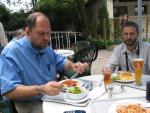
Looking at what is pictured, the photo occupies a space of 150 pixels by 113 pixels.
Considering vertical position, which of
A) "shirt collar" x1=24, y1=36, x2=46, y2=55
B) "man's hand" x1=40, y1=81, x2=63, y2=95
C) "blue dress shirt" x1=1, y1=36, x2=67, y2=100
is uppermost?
"shirt collar" x1=24, y1=36, x2=46, y2=55

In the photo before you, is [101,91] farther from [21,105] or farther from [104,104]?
[21,105]

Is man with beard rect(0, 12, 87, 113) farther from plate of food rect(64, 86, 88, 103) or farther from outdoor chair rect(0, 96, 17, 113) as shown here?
plate of food rect(64, 86, 88, 103)

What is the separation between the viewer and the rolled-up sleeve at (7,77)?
2.44 meters

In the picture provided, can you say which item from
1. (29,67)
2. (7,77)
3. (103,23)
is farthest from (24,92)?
(103,23)

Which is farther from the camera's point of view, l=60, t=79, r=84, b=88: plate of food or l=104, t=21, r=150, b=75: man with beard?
l=104, t=21, r=150, b=75: man with beard

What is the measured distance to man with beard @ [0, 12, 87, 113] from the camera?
245 cm

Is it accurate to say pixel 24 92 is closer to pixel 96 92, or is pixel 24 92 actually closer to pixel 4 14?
pixel 96 92

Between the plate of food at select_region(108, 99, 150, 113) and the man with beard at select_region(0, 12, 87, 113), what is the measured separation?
1.92 ft

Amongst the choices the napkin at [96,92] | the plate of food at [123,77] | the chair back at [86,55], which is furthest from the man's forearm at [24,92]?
the chair back at [86,55]

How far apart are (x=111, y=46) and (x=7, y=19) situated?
13.1 ft

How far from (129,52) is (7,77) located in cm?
159

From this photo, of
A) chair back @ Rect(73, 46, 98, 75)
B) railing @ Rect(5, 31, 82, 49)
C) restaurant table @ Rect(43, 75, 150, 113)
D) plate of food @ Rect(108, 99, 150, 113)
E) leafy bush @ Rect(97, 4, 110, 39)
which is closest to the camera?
plate of food @ Rect(108, 99, 150, 113)

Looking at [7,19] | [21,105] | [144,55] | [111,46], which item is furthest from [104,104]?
[7,19]

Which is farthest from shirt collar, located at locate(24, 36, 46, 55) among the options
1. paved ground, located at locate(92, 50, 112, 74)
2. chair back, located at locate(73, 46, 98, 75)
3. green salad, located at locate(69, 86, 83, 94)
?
paved ground, located at locate(92, 50, 112, 74)
